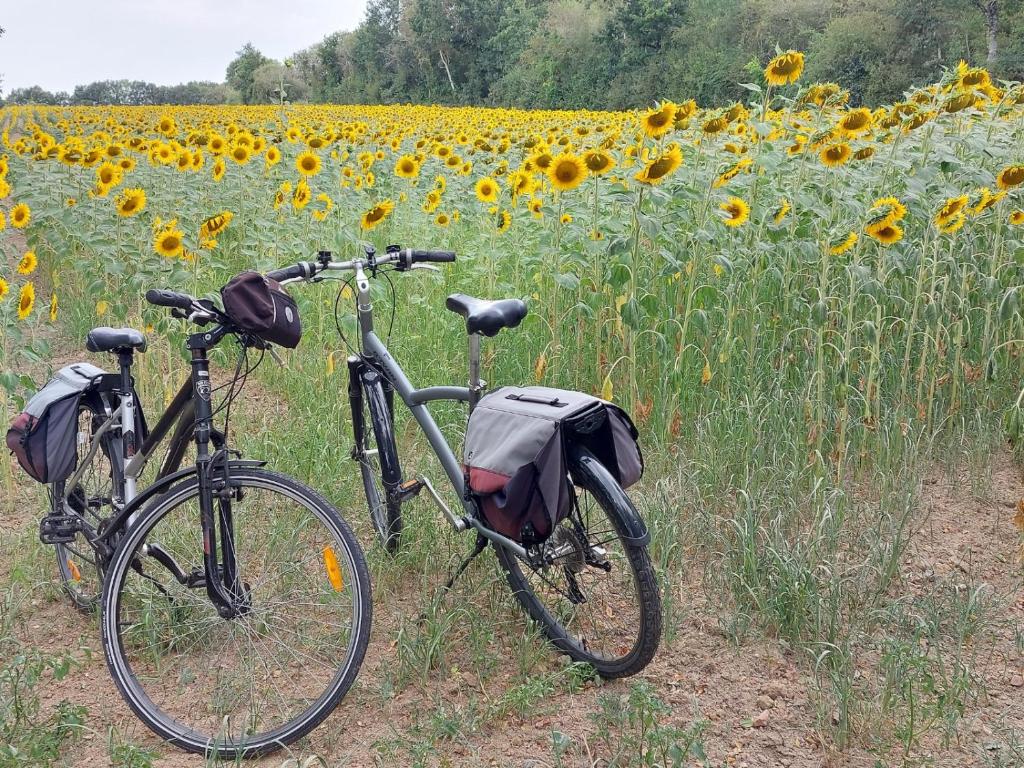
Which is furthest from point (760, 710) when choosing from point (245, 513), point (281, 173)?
point (281, 173)

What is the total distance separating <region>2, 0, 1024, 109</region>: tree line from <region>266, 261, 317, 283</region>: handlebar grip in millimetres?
16772

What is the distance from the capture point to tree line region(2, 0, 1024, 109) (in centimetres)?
2292

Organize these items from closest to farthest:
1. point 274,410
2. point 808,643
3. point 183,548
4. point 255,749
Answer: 1. point 255,749
2. point 808,643
3. point 183,548
4. point 274,410

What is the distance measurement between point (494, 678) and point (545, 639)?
191mm

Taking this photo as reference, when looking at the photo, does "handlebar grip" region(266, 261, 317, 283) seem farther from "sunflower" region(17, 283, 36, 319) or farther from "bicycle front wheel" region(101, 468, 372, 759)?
"sunflower" region(17, 283, 36, 319)

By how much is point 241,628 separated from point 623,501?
1.11 meters

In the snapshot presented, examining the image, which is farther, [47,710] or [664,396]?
[664,396]

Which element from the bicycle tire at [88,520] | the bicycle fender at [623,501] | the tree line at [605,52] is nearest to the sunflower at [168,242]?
the bicycle tire at [88,520]

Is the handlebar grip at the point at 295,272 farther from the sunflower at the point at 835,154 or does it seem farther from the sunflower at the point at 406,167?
the sunflower at the point at 406,167

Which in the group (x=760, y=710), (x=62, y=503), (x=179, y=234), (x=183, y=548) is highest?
(x=179, y=234)

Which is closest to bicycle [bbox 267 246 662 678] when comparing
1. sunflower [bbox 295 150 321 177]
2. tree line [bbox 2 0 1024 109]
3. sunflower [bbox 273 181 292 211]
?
sunflower [bbox 273 181 292 211]

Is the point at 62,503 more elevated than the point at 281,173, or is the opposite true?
the point at 281,173

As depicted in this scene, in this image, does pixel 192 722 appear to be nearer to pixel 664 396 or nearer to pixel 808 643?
pixel 808 643

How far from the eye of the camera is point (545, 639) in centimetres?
291
